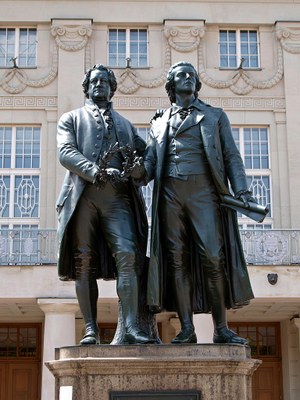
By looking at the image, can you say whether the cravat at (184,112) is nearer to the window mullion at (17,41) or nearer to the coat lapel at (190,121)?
the coat lapel at (190,121)

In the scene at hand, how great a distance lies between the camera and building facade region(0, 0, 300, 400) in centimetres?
2598

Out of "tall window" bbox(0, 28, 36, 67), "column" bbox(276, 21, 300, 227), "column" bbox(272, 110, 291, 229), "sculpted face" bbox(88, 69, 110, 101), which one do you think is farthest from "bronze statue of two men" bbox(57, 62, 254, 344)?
"tall window" bbox(0, 28, 36, 67)

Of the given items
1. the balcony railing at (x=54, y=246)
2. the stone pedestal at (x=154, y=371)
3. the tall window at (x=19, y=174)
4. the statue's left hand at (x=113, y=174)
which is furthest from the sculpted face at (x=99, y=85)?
the tall window at (x=19, y=174)

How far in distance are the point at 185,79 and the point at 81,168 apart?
126 cm

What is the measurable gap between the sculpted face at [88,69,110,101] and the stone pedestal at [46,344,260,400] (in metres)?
2.27

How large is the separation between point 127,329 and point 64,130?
180cm

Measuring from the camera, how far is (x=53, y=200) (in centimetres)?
2570

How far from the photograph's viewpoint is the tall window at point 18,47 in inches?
1062

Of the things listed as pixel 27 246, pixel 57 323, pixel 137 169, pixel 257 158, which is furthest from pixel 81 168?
pixel 257 158

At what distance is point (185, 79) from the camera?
24.6 feet

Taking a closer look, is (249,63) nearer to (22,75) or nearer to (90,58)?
(90,58)

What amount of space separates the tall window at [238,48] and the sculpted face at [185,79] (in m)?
20.0

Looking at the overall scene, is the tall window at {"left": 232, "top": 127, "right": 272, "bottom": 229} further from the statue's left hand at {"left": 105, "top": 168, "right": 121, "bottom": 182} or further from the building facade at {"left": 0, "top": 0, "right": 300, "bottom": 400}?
the statue's left hand at {"left": 105, "top": 168, "right": 121, "bottom": 182}

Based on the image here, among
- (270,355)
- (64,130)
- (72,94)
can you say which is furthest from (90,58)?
(64,130)
